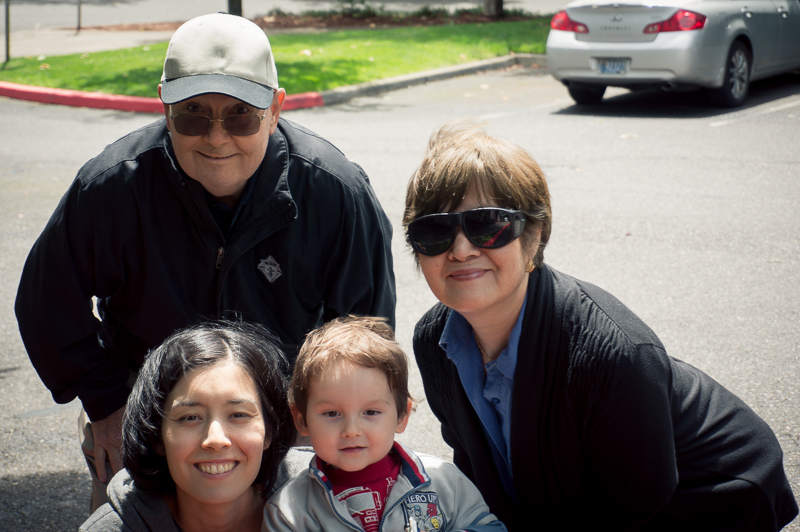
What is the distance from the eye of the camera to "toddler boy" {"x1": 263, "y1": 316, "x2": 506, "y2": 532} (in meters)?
2.22

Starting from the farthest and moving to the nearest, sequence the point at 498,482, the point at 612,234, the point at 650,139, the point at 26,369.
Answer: the point at 650,139
the point at 612,234
the point at 26,369
the point at 498,482

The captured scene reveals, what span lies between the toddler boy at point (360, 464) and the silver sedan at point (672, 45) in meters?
7.90

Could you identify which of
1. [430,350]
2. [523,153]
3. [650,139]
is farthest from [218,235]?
[650,139]

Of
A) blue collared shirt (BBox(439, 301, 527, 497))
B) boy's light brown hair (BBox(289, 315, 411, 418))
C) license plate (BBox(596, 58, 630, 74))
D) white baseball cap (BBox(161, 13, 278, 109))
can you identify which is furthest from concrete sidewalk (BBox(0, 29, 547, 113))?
boy's light brown hair (BBox(289, 315, 411, 418))

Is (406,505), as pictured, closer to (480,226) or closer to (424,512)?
(424,512)

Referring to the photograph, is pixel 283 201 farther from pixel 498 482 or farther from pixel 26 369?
pixel 26 369

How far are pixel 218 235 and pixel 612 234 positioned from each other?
3.89 meters

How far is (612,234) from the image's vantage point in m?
5.96

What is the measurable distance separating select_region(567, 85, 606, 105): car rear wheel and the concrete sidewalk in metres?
2.62

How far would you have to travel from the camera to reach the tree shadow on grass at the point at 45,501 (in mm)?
3168

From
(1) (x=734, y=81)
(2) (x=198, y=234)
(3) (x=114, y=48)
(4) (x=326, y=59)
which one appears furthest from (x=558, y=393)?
(3) (x=114, y=48)

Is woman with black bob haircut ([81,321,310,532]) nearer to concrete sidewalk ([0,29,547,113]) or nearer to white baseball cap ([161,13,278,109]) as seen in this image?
white baseball cap ([161,13,278,109])

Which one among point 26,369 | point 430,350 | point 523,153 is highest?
point 523,153

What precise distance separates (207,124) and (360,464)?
1.13 metres
